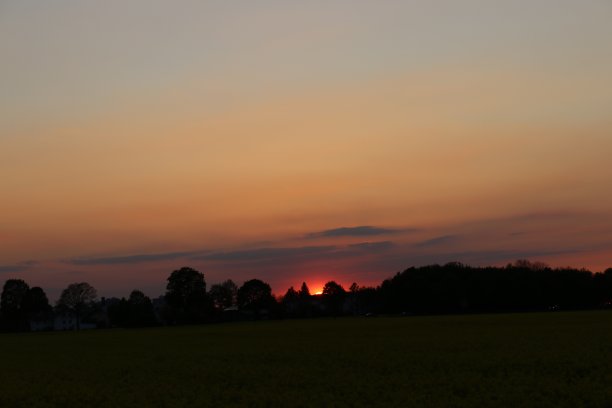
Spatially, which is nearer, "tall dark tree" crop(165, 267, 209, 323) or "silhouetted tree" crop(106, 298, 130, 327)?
"silhouetted tree" crop(106, 298, 130, 327)

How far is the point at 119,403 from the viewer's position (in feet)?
90.6

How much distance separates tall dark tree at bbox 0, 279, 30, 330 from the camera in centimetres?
18612

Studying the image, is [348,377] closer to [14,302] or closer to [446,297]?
[446,297]

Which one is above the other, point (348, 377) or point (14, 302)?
point (14, 302)

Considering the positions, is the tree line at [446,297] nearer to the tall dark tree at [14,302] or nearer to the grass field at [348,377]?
the tall dark tree at [14,302]

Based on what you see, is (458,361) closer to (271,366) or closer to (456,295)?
(271,366)

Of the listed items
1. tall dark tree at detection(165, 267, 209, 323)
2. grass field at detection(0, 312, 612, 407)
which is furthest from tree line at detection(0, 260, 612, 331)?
grass field at detection(0, 312, 612, 407)

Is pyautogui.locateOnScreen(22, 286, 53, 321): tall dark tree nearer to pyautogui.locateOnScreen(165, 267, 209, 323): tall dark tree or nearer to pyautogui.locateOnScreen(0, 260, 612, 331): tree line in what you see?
pyautogui.locateOnScreen(0, 260, 612, 331): tree line

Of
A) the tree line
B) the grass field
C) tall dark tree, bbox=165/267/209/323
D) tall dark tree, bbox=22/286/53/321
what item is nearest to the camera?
the grass field

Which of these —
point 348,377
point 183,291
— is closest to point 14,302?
point 183,291

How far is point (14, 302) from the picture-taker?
187500mm

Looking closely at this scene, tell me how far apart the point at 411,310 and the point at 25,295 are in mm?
108840

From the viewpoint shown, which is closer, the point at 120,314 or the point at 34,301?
the point at 120,314

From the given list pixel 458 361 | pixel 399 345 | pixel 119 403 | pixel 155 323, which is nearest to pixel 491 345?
pixel 399 345
